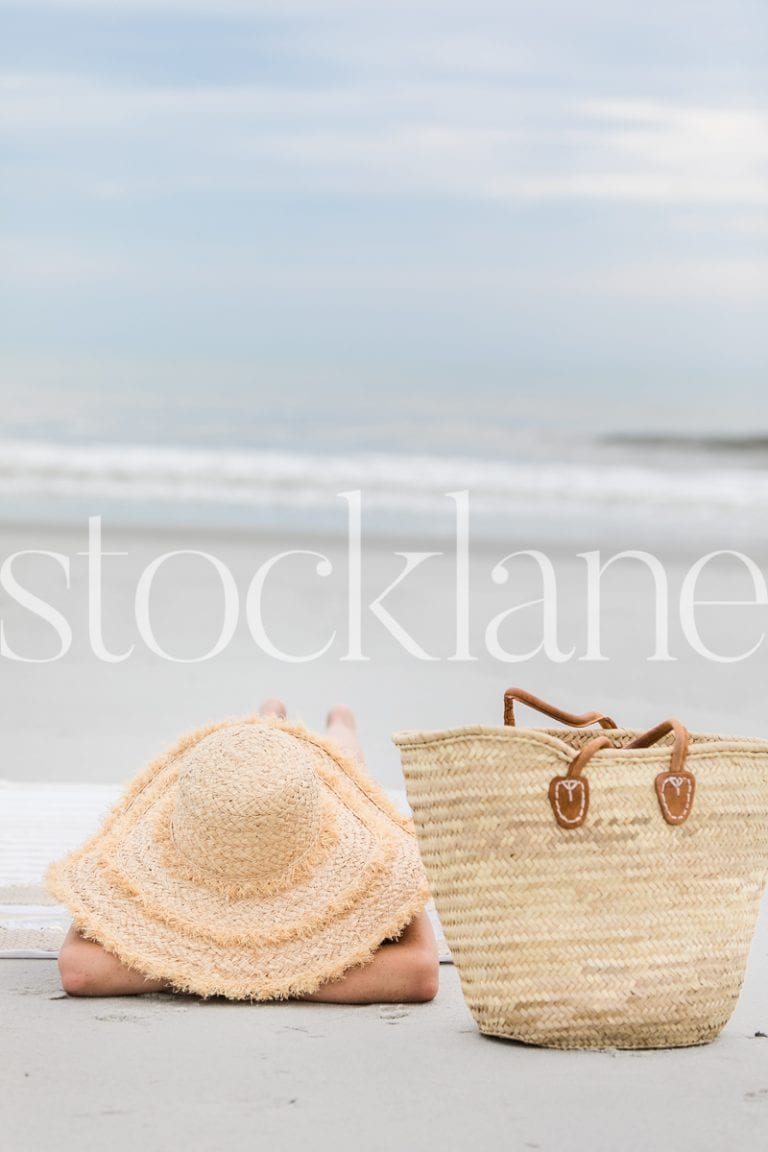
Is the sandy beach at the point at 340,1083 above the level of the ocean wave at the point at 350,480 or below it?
below

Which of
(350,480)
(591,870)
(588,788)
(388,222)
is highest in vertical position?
(388,222)

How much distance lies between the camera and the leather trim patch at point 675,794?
180 centimetres

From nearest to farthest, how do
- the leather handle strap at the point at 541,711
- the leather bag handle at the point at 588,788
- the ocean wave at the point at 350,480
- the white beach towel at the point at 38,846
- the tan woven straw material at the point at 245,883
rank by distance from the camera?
the leather bag handle at the point at 588,788
the leather handle strap at the point at 541,711
the tan woven straw material at the point at 245,883
the white beach towel at the point at 38,846
the ocean wave at the point at 350,480

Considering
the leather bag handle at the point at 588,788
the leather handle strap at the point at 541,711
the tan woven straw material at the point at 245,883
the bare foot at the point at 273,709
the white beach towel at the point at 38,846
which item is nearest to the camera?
the leather bag handle at the point at 588,788

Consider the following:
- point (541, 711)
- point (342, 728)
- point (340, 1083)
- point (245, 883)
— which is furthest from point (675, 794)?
point (342, 728)

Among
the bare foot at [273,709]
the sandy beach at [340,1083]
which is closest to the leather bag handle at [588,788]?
the sandy beach at [340,1083]

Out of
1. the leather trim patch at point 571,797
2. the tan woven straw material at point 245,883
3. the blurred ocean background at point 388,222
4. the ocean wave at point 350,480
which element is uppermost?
the blurred ocean background at point 388,222

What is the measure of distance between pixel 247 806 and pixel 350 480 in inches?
338

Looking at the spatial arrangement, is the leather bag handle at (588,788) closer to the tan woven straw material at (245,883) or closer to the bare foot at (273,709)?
the tan woven straw material at (245,883)

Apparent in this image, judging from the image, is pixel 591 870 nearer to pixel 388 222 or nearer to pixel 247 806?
pixel 247 806

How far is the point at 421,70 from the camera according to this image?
15016 millimetres

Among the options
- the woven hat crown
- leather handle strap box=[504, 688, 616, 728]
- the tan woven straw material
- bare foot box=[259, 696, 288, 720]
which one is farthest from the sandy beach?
bare foot box=[259, 696, 288, 720]


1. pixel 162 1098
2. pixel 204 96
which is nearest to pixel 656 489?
pixel 204 96

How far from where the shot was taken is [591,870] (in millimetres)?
1803
